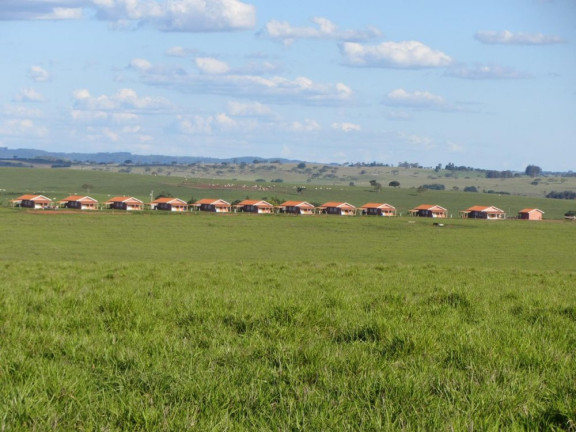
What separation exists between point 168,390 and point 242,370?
2.53 ft

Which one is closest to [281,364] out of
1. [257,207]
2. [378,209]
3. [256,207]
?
[257,207]

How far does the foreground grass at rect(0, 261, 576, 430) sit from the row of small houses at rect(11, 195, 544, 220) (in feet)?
551

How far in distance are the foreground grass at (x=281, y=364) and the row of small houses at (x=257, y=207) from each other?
168021 millimetres

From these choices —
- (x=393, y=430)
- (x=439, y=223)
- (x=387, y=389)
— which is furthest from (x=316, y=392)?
(x=439, y=223)

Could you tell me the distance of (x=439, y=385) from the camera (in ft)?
18.2

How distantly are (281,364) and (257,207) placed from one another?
586 ft

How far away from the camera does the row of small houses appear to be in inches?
6964

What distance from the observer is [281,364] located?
6.21 meters

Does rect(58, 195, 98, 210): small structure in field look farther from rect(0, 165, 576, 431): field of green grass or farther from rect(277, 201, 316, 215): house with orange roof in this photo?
rect(0, 165, 576, 431): field of green grass

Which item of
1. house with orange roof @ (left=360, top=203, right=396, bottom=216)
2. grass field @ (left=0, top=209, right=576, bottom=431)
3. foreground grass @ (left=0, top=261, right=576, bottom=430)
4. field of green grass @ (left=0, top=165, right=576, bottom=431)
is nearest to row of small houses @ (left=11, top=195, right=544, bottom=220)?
house with orange roof @ (left=360, top=203, right=396, bottom=216)

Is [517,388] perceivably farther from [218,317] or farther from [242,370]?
[218,317]

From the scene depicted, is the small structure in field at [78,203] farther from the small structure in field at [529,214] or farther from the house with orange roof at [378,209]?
the small structure in field at [529,214]

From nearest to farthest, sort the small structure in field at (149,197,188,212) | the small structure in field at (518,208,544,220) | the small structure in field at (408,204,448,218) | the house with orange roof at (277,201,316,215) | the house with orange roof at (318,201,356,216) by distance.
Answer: the small structure in field at (518,208,544,220)
the small structure in field at (408,204,448,218)
the small structure in field at (149,197,188,212)
the house with orange roof at (277,201,316,215)
the house with orange roof at (318,201,356,216)

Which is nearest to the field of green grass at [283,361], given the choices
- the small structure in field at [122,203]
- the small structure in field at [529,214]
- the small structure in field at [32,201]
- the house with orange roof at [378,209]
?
the small structure in field at [529,214]
